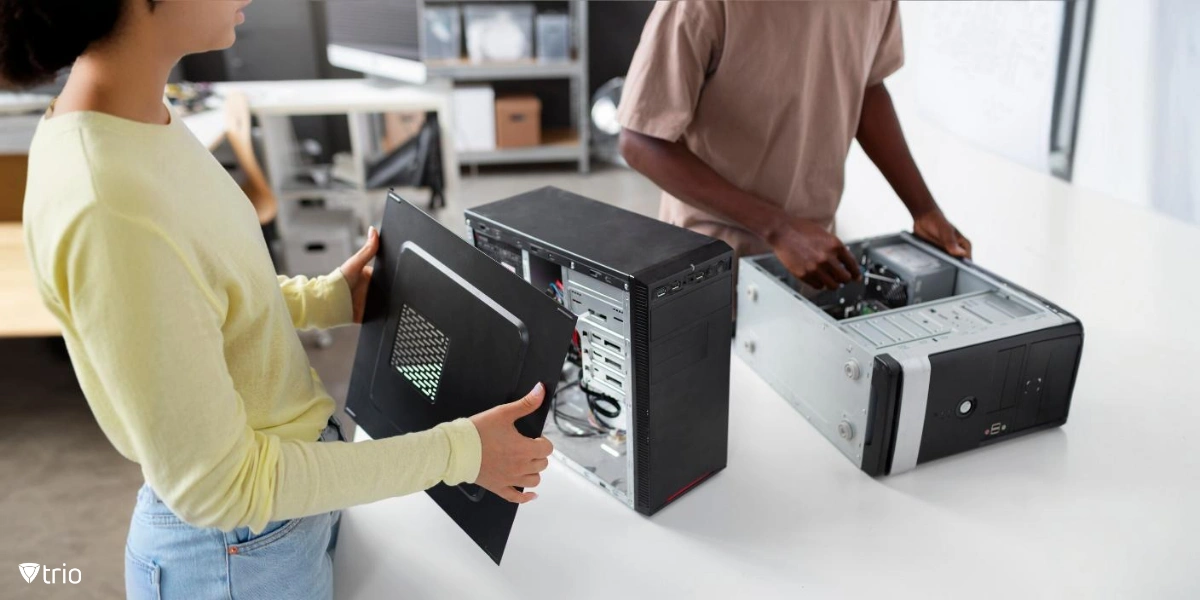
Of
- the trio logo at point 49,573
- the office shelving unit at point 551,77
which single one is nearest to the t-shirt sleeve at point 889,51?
the trio logo at point 49,573

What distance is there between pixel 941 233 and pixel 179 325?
1155mm

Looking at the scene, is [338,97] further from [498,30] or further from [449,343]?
[449,343]

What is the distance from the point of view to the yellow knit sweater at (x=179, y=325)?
1.92 feet

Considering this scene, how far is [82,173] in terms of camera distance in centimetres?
59

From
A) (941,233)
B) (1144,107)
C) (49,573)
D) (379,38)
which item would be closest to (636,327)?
(941,233)

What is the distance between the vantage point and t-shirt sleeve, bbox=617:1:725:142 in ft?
4.20

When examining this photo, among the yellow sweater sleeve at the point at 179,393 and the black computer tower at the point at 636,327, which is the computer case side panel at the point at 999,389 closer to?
the black computer tower at the point at 636,327

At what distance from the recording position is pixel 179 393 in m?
0.61

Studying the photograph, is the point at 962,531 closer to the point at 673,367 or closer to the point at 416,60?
the point at 673,367

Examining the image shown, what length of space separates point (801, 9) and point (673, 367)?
706 mm

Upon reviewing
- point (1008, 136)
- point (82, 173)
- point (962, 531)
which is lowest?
point (962, 531)

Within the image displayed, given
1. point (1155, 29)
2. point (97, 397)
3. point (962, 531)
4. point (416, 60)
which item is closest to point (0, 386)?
point (416, 60)

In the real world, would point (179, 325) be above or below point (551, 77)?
above

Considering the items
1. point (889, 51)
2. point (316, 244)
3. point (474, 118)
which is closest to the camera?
point (889, 51)
